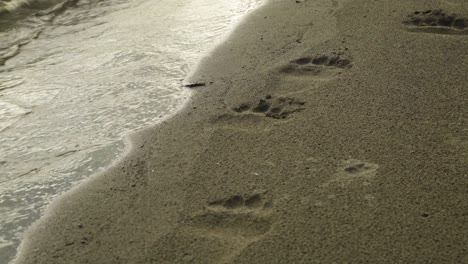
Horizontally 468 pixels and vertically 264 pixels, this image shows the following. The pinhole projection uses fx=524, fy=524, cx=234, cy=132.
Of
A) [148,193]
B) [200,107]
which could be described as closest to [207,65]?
[200,107]

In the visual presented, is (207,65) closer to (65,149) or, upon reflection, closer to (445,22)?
(65,149)

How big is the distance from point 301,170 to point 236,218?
0.43m

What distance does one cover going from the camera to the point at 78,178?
278cm

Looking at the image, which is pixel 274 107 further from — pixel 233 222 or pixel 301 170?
pixel 233 222

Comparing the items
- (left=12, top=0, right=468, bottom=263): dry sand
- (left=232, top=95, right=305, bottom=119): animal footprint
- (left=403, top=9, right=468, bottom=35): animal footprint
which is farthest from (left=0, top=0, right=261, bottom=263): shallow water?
(left=403, top=9, right=468, bottom=35): animal footprint

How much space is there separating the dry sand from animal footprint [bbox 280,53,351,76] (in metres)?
0.01

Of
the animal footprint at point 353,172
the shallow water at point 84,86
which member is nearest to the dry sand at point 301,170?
the animal footprint at point 353,172

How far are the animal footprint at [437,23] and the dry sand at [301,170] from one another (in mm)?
14

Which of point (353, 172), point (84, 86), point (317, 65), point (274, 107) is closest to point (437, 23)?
point (317, 65)

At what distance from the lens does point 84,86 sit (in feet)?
12.6

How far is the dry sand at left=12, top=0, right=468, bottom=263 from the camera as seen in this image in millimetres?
2066

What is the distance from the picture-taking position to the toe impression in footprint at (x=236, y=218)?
2.15 meters

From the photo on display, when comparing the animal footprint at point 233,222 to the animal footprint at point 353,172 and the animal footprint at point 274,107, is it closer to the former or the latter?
the animal footprint at point 353,172

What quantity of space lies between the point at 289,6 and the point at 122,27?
1.64 m
